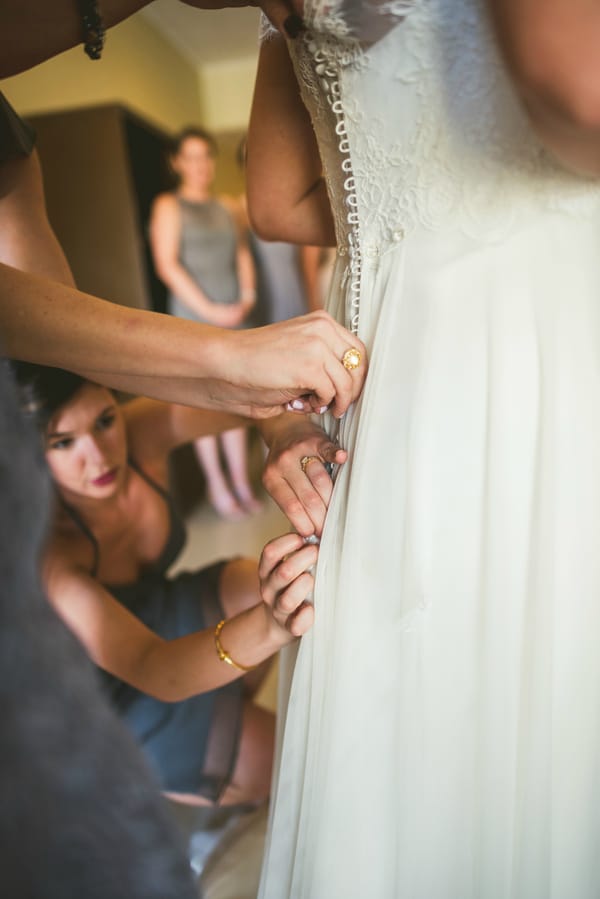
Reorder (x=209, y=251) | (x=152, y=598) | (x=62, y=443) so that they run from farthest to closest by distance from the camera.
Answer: (x=209, y=251) → (x=152, y=598) → (x=62, y=443)

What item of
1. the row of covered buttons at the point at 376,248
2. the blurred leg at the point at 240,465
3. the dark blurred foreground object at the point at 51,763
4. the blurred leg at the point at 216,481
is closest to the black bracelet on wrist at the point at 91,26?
the row of covered buttons at the point at 376,248

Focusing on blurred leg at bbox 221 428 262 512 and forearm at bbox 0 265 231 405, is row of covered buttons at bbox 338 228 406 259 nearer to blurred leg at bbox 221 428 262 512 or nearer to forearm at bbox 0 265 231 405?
forearm at bbox 0 265 231 405

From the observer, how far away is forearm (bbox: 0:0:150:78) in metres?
0.43

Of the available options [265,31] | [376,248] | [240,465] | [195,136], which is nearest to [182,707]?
[376,248]

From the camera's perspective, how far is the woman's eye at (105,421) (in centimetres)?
93

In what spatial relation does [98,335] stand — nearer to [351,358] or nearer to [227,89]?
[351,358]

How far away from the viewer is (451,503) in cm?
46

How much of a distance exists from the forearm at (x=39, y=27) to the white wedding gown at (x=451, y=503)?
16cm

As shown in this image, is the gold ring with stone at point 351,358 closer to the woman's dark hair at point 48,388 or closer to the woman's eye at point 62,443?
the woman's dark hair at point 48,388

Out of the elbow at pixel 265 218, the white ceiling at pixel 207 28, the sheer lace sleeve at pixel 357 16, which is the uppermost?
the white ceiling at pixel 207 28

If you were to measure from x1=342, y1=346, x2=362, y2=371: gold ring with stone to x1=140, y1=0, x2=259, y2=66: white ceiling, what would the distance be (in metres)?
0.32

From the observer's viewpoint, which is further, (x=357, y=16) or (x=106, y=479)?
(x=106, y=479)

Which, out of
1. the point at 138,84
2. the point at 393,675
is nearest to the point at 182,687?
the point at 393,675

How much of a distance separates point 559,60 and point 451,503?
0.93 feet
